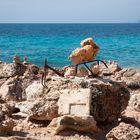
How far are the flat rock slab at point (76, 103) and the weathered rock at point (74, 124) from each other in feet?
1.02

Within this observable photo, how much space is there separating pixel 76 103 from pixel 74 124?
1.61 ft

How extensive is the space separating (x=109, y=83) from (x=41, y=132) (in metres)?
1.67

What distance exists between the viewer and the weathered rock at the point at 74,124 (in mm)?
8836

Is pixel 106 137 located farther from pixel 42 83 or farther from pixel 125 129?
pixel 42 83

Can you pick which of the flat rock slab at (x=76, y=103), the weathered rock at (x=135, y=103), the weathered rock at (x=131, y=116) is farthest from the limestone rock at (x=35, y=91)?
the weathered rock at (x=135, y=103)

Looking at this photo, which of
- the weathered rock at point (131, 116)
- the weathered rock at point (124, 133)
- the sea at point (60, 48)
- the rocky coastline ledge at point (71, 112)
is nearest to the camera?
the weathered rock at point (124, 133)

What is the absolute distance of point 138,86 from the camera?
18.8 metres

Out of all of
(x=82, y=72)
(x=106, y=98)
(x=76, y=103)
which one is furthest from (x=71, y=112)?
(x=82, y=72)

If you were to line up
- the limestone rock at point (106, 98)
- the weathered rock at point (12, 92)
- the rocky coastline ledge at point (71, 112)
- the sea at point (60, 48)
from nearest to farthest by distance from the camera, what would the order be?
the rocky coastline ledge at point (71, 112), the limestone rock at point (106, 98), the weathered rock at point (12, 92), the sea at point (60, 48)

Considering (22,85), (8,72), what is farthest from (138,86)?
(22,85)

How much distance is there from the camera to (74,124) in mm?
8906

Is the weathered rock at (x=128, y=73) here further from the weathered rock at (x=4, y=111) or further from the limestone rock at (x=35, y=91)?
Result: the weathered rock at (x=4, y=111)

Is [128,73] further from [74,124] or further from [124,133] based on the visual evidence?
[124,133]

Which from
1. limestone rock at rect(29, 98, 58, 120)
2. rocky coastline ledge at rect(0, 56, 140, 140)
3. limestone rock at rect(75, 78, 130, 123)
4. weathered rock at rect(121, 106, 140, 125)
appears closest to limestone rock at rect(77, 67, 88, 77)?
rocky coastline ledge at rect(0, 56, 140, 140)
